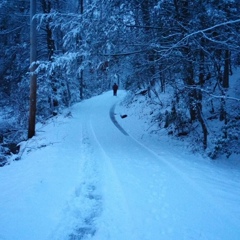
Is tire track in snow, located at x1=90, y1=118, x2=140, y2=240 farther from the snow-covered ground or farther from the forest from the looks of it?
the forest

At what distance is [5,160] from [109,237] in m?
6.27

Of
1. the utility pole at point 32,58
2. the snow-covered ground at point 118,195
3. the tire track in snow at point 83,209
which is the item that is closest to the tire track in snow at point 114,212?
the snow-covered ground at point 118,195

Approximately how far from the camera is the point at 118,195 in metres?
4.72

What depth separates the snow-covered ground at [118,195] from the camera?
355cm

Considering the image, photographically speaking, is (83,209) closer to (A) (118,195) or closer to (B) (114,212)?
(B) (114,212)

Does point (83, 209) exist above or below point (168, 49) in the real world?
below

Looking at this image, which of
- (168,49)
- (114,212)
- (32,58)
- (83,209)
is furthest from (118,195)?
(32,58)

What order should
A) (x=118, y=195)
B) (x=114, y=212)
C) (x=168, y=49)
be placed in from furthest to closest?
1. (x=168, y=49)
2. (x=118, y=195)
3. (x=114, y=212)

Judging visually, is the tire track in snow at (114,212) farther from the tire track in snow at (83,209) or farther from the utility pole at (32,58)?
the utility pole at (32,58)

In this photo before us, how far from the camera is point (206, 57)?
7664 millimetres

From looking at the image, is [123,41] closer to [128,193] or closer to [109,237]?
[128,193]

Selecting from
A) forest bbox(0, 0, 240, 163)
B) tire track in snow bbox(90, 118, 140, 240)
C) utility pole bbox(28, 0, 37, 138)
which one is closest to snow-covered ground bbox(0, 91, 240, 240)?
tire track in snow bbox(90, 118, 140, 240)

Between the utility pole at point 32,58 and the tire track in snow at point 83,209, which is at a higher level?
the utility pole at point 32,58

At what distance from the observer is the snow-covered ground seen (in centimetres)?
355
